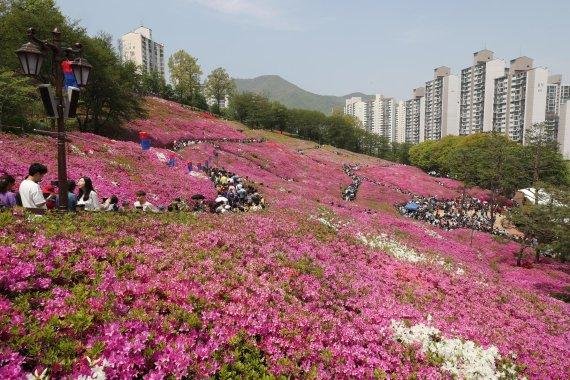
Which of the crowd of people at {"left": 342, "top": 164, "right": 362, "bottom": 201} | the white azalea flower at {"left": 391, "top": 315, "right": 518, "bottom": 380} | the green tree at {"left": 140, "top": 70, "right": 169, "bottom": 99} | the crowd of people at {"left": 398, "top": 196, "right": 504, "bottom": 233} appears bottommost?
the crowd of people at {"left": 398, "top": 196, "right": 504, "bottom": 233}

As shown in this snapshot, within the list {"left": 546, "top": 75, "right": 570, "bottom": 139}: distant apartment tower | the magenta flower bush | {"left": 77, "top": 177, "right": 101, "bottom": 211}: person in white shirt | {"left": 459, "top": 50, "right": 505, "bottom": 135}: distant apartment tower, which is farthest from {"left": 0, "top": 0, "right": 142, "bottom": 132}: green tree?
{"left": 546, "top": 75, "right": 570, "bottom": 139}: distant apartment tower

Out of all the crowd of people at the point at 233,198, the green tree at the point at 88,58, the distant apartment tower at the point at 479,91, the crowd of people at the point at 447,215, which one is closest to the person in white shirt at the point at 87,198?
the crowd of people at the point at 233,198

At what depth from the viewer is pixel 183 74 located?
10831 cm

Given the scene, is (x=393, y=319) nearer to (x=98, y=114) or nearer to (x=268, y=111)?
(x=98, y=114)

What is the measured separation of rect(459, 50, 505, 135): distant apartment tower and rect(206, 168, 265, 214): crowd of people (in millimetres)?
135170

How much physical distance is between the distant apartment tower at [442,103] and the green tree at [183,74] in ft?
345

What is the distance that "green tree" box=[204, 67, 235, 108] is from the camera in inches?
4592

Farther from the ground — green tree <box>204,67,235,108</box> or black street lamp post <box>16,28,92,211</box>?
green tree <box>204,67,235,108</box>

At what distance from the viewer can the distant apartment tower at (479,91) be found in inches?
5817

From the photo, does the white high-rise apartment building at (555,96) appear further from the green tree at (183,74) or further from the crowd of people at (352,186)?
the green tree at (183,74)

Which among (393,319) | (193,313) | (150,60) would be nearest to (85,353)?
(193,313)

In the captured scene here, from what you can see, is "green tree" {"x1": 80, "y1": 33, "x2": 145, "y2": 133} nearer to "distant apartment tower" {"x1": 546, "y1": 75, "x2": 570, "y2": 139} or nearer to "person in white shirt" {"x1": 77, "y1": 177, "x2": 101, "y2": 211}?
"person in white shirt" {"x1": 77, "y1": 177, "x2": 101, "y2": 211}

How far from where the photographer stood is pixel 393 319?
10.6m

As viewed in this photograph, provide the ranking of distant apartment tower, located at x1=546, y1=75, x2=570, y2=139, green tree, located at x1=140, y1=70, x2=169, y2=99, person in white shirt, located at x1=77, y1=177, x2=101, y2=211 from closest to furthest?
person in white shirt, located at x1=77, y1=177, x2=101, y2=211 → green tree, located at x1=140, y1=70, x2=169, y2=99 → distant apartment tower, located at x1=546, y1=75, x2=570, y2=139
